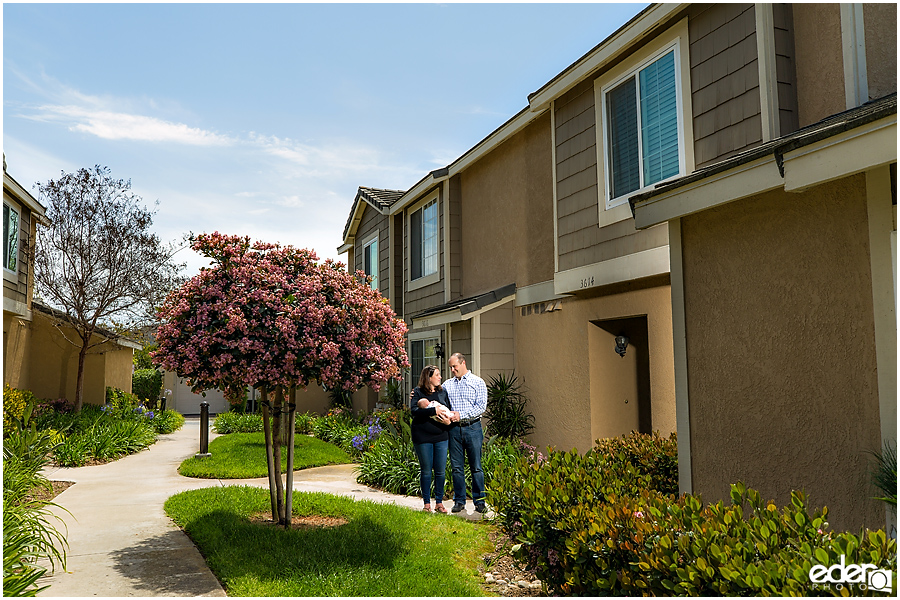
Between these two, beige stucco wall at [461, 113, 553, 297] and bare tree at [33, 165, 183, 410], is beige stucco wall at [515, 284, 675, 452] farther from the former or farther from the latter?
bare tree at [33, 165, 183, 410]

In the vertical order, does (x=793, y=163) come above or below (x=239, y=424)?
above

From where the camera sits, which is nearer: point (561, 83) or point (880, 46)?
point (880, 46)

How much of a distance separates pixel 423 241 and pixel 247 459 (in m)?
6.20

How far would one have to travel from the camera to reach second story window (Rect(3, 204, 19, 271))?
15.2m

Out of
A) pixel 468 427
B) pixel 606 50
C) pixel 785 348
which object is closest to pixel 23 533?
pixel 468 427

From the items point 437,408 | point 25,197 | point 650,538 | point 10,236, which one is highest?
point 25,197

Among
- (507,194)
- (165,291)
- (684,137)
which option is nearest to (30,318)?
(165,291)

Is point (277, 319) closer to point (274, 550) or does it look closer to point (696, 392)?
point (274, 550)

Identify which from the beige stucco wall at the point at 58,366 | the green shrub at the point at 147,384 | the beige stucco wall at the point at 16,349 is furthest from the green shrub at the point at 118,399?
the green shrub at the point at 147,384

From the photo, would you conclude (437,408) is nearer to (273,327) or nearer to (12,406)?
(273,327)

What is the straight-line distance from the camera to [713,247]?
5.73m

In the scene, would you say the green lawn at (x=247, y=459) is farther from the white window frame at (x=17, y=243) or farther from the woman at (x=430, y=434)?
the white window frame at (x=17, y=243)

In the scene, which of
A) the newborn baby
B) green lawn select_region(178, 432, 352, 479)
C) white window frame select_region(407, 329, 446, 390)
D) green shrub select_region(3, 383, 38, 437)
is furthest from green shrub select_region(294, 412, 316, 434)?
the newborn baby

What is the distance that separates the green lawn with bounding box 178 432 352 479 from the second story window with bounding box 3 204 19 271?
6319 mm
